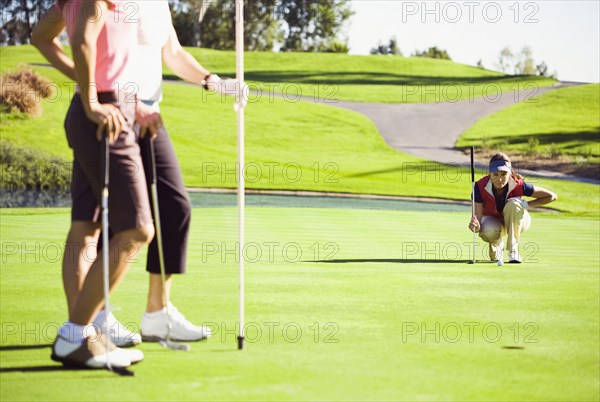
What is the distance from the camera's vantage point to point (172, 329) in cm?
453

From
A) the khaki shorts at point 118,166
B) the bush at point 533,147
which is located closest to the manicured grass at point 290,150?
the bush at point 533,147

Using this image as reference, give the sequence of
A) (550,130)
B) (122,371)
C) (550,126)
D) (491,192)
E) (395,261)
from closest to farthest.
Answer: (122,371) < (395,261) < (491,192) < (550,130) < (550,126)

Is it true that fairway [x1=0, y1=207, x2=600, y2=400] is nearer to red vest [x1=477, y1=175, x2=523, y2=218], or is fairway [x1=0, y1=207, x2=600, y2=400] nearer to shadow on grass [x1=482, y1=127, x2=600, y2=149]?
red vest [x1=477, y1=175, x2=523, y2=218]

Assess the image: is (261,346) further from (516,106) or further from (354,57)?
(354,57)

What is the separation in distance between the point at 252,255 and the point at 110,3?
4475 millimetres

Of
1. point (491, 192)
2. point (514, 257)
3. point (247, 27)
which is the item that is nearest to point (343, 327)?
point (514, 257)

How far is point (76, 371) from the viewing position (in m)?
4.02

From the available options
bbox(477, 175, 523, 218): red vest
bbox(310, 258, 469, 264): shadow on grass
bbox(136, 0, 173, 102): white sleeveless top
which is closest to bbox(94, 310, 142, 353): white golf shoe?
bbox(136, 0, 173, 102): white sleeveless top

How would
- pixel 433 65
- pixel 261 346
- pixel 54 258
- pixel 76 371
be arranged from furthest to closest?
pixel 433 65
pixel 54 258
pixel 261 346
pixel 76 371

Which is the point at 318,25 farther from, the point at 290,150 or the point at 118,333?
the point at 118,333

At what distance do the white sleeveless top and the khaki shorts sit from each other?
14cm

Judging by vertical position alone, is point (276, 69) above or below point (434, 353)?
above

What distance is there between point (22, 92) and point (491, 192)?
73.1ft

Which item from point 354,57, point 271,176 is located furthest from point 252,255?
point 354,57
